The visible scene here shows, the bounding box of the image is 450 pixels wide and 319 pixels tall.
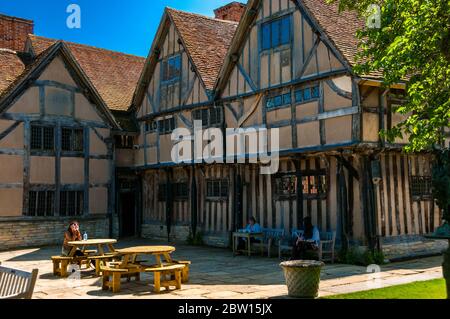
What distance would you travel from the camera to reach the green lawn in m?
8.37

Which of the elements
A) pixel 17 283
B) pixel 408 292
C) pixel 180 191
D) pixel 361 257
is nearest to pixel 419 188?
pixel 361 257

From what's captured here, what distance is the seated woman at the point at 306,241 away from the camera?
13.2 meters

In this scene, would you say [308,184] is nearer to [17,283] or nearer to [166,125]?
[166,125]

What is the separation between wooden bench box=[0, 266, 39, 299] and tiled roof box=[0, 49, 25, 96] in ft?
45.6

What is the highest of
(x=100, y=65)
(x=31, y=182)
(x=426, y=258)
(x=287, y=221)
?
(x=100, y=65)

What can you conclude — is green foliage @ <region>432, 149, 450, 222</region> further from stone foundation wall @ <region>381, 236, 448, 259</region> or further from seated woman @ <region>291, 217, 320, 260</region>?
stone foundation wall @ <region>381, 236, 448, 259</region>

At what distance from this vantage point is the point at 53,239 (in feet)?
63.8

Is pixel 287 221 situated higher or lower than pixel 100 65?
lower

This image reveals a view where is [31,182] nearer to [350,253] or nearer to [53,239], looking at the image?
[53,239]

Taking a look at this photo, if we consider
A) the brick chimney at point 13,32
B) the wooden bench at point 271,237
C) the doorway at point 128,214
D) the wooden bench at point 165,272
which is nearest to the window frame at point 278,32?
the wooden bench at point 271,237
